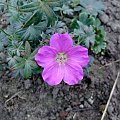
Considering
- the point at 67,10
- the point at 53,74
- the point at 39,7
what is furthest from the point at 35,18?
the point at 67,10

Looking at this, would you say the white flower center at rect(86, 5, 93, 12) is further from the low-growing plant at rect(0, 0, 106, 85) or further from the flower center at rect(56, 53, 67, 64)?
the flower center at rect(56, 53, 67, 64)

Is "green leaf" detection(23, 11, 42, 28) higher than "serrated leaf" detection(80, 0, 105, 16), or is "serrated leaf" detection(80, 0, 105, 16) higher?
"green leaf" detection(23, 11, 42, 28)

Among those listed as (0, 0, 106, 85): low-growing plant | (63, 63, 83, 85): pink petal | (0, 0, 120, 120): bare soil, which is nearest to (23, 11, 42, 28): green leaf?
(0, 0, 106, 85): low-growing plant

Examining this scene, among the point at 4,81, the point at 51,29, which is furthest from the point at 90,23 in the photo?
the point at 4,81

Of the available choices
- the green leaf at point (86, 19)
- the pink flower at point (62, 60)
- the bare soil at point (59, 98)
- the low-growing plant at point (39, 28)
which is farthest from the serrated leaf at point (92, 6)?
the pink flower at point (62, 60)

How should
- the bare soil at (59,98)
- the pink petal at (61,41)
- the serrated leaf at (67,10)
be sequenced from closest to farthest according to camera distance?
the pink petal at (61,41) < the bare soil at (59,98) < the serrated leaf at (67,10)

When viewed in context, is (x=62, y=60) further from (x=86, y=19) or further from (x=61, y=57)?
(x=86, y=19)

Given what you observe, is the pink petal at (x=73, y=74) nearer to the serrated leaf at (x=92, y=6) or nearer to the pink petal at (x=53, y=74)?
the pink petal at (x=53, y=74)
